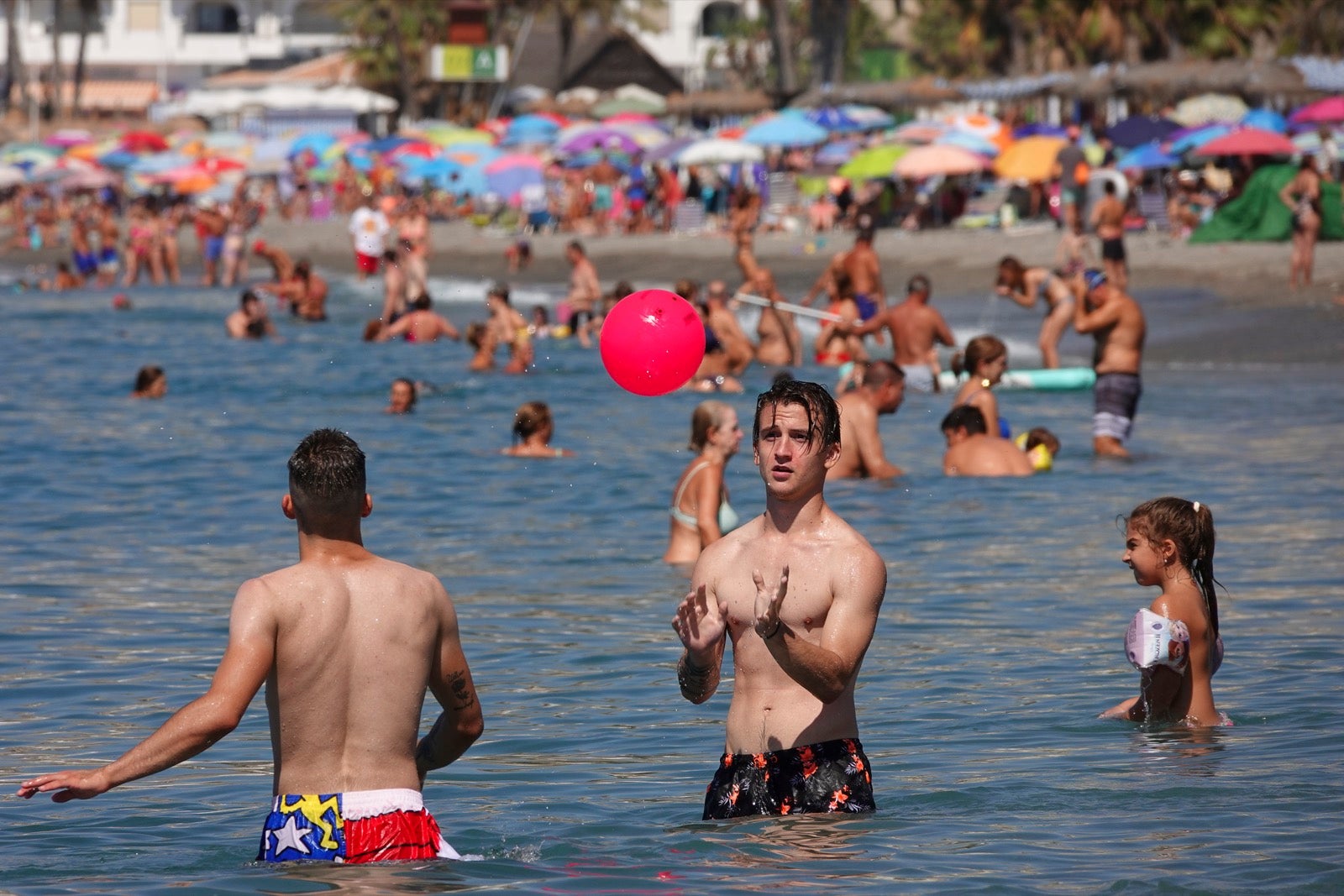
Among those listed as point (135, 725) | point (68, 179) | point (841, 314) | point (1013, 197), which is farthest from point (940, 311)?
point (68, 179)

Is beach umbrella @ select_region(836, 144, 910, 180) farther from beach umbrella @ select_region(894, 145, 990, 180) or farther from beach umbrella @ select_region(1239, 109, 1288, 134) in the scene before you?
beach umbrella @ select_region(1239, 109, 1288, 134)

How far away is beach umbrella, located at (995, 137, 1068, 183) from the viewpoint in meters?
31.2

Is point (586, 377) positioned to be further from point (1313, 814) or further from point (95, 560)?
point (1313, 814)

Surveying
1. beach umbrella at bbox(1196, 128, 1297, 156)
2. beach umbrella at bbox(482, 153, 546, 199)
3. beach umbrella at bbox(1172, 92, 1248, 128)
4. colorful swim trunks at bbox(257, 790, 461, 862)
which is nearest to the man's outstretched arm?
colorful swim trunks at bbox(257, 790, 461, 862)

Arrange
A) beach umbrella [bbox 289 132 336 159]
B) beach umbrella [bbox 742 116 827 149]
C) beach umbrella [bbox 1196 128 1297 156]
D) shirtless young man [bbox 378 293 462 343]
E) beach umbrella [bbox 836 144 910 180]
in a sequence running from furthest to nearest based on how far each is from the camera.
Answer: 1. beach umbrella [bbox 289 132 336 159]
2. beach umbrella [bbox 742 116 827 149]
3. beach umbrella [bbox 836 144 910 180]
4. beach umbrella [bbox 1196 128 1297 156]
5. shirtless young man [bbox 378 293 462 343]

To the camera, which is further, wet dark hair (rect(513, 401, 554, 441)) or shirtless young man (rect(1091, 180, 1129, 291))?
shirtless young man (rect(1091, 180, 1129, 291))

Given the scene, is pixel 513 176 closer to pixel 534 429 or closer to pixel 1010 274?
pixel 1010 274

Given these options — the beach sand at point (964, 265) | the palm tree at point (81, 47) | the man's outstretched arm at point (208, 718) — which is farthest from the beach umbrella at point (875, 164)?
the palm tree at point (81, 47)

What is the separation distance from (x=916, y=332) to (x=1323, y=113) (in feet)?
51.5

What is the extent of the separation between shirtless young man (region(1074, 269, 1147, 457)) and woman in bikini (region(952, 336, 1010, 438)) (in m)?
0.82

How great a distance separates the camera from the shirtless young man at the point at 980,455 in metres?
13.8

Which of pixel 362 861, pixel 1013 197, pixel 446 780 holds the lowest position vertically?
pixel 446 780

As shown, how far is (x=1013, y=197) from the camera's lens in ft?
112

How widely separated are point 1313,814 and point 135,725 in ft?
14.8
